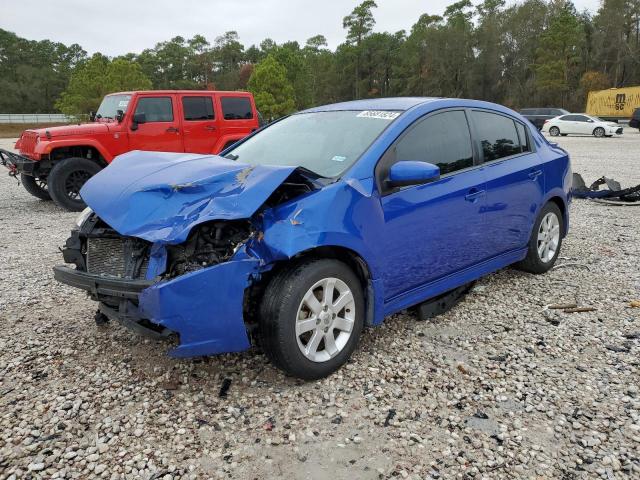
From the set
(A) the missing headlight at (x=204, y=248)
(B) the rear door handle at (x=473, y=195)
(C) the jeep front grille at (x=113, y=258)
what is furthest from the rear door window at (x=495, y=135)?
(C) the jeep front grille at (x=113, y=258)

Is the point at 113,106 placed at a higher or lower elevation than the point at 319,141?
higher

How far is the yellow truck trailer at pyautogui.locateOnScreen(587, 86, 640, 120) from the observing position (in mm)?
34906

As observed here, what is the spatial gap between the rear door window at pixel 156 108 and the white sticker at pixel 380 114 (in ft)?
23.5

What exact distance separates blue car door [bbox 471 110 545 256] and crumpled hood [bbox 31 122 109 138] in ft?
24.2

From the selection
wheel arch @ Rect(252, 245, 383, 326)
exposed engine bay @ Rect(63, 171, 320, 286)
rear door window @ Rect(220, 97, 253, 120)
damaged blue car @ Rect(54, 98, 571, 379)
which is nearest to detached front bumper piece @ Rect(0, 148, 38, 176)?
rear door window @ Rect(220, 97, 253, 120)

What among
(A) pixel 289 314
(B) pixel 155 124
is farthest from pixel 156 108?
(A) pixel 289 314

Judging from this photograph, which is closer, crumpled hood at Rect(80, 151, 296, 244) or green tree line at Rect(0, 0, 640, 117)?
crumpled hood at Rect(80, 151, 296, 244)

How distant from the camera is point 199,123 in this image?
10.3 m

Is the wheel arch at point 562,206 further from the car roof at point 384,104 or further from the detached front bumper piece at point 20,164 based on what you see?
the detached front bumper piece at point 20,164

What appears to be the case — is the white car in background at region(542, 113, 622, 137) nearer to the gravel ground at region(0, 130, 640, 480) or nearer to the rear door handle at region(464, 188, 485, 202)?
the gravel ground at region(0, 130, 640, 480)

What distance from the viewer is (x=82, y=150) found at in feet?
30.1

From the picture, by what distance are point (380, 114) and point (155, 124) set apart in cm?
730

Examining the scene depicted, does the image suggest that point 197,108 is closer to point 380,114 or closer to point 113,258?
point 380,114

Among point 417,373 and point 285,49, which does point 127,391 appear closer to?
point 417,373
